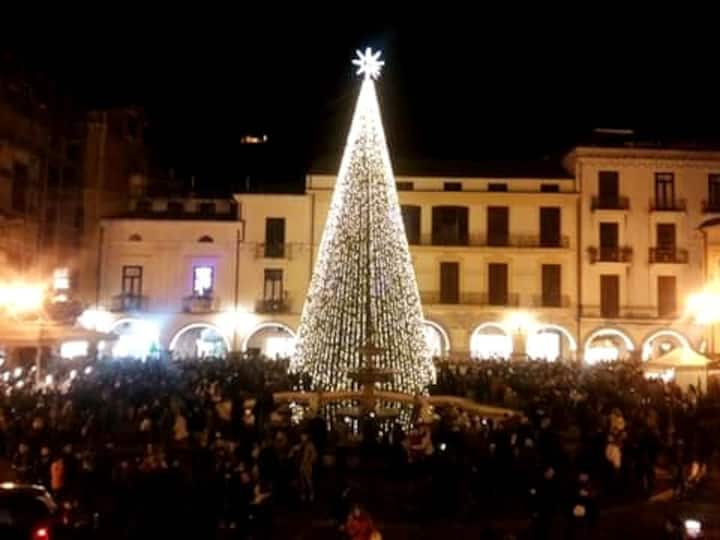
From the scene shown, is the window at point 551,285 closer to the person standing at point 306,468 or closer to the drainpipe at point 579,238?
the drainpipe at point 579,238

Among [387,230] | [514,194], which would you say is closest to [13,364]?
[387,230]

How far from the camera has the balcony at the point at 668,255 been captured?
42625 millimetres

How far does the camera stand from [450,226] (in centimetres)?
4353

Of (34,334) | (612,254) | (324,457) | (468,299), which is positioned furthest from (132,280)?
(324,457)

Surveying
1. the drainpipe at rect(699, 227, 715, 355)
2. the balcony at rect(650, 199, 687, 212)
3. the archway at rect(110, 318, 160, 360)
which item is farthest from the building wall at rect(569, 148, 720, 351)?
the archway at rect(110, 318, 160, 360)

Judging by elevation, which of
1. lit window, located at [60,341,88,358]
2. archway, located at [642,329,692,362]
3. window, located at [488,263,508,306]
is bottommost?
lit window, located at [60,341,88,358]

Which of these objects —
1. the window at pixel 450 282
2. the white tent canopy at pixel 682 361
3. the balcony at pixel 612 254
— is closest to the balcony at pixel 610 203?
the balcony at pixel 612 254

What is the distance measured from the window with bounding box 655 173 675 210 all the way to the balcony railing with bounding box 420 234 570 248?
4.87m

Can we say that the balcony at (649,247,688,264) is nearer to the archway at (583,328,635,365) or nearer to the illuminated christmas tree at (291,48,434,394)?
the archway at (583,328,635,365)

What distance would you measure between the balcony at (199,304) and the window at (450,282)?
35.8ft

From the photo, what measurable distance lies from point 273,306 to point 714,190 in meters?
22.1

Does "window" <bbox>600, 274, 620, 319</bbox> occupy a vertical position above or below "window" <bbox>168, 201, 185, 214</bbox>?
below

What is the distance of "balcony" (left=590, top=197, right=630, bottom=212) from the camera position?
43062 mm

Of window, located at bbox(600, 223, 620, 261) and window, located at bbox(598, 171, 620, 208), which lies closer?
window, located at bbox(600, 223, 620, 261)
